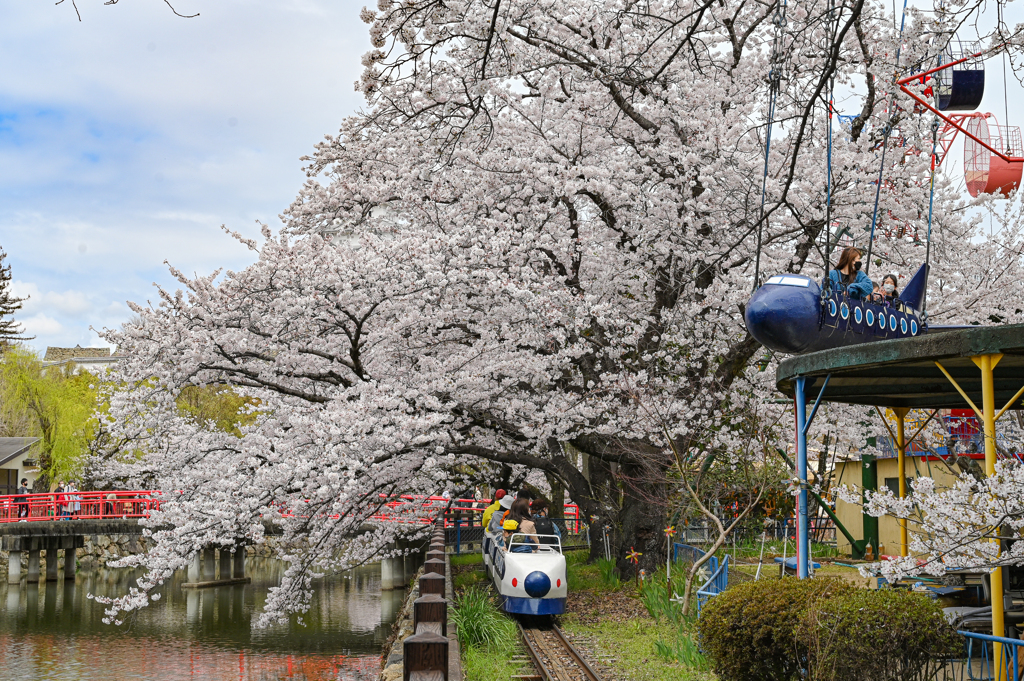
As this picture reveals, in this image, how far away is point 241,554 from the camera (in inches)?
1469

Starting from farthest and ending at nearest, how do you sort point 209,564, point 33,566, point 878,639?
point 209,564 → point 33,566 → point 878,639

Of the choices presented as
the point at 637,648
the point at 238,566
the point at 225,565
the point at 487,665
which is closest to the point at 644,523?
the point at 637,648

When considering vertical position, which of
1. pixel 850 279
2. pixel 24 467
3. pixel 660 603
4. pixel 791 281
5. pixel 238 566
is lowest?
pixel 238 566

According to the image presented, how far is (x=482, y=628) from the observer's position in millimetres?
12367

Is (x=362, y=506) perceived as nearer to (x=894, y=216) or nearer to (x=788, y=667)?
(x=788, y=667)

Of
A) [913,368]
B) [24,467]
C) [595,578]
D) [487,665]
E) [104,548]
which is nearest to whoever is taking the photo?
[913,368]

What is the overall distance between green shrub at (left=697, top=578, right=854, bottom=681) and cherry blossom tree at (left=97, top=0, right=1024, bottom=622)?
6648 mm

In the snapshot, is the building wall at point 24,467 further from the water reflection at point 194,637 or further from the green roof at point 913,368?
the green roof at point 913,368

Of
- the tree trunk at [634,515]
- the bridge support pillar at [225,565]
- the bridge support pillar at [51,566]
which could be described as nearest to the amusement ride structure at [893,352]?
the tree trunk at [634,515]

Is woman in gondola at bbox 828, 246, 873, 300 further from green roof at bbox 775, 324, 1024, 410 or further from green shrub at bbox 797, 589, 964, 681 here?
green shrub at bbox 797, 589, 964, 681

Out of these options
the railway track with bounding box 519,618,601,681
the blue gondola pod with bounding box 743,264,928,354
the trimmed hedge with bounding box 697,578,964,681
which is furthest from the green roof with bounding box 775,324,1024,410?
the railway track with bounding box 519,618,601,681

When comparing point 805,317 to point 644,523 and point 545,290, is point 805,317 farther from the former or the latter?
point 644,523

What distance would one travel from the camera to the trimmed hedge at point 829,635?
6105 mm

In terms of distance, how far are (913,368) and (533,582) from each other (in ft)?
26.2
